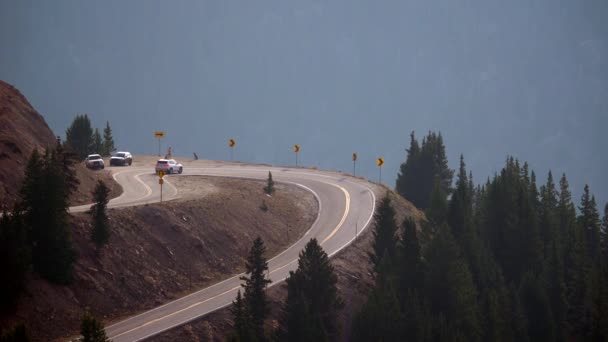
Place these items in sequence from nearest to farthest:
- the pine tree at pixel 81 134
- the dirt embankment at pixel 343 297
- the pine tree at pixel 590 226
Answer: the dirt embankment at pixel 343 297 → the pine tree at pixel 81 134 → the pine tree at pixel 590 226

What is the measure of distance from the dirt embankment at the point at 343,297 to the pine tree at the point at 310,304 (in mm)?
1996

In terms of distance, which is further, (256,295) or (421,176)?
(421,176)

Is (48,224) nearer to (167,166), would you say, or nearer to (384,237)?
(384,237)

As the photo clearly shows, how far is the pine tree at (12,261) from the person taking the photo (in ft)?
115

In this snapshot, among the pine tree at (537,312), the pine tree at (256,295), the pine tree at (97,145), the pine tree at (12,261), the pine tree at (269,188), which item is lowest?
the pine tree at (537,312)

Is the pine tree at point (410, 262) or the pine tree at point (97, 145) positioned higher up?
the pine tree at point (97, 145)

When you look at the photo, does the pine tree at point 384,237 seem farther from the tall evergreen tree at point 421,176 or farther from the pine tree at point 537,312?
the tall evergreen tree at point 421,176

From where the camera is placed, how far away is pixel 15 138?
52.9 m

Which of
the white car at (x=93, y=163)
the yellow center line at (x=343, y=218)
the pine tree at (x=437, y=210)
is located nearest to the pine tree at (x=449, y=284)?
the yellow center line at (x=343, y=218)

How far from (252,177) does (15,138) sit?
29298 millimetres

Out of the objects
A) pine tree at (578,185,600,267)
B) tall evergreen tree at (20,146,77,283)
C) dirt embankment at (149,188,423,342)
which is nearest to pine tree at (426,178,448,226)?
dirt embankment at (149,188,423,342)

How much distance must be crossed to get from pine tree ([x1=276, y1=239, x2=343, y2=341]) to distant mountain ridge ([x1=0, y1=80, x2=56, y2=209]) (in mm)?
17719

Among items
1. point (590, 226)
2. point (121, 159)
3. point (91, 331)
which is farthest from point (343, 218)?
point (590, 226)

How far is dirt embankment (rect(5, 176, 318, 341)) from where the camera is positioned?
37812 millimetres
